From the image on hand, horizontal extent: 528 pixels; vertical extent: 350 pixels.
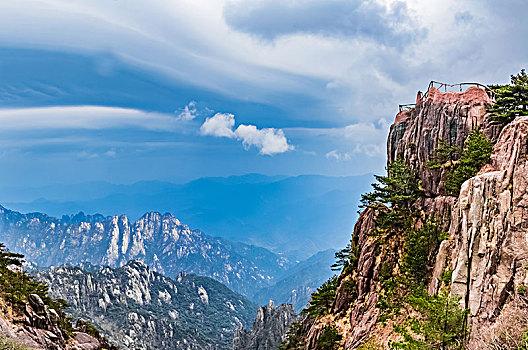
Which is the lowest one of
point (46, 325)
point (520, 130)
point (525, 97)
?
→ point (46, 325)

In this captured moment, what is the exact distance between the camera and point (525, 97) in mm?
35938

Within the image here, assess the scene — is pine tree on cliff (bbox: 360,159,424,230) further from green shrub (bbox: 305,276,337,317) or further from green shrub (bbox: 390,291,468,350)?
green shrub (bbox: 390,291,468,350)

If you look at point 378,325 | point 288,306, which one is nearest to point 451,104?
point 378,325

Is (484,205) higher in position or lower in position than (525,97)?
lower

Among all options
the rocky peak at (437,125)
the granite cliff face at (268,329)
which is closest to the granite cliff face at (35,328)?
the rocky peak at (437,125)

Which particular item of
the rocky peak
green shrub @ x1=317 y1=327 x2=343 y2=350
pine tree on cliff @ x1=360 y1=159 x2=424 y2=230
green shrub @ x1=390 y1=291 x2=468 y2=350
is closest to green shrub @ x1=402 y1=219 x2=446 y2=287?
pine tree on cliff @ x1=360 y1=159 x2=424 y2=230

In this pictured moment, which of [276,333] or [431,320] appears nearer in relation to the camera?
[431,320]

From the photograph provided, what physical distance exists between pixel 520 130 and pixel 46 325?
49.6m

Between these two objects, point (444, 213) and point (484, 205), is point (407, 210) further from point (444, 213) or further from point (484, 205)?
point (484, 205)

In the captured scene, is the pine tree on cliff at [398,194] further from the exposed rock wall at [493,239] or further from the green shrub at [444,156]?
the exposed rock wall at [493,239]

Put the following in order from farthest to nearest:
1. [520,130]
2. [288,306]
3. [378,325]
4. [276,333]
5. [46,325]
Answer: [288,306]
[276,333]
[46,325]
[378,325]
[520,130]

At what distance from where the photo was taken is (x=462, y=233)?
93.6 ft

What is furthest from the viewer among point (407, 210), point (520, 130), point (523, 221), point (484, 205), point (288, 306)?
point (288, 306)

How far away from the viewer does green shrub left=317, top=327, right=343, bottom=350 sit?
39.7 meters
